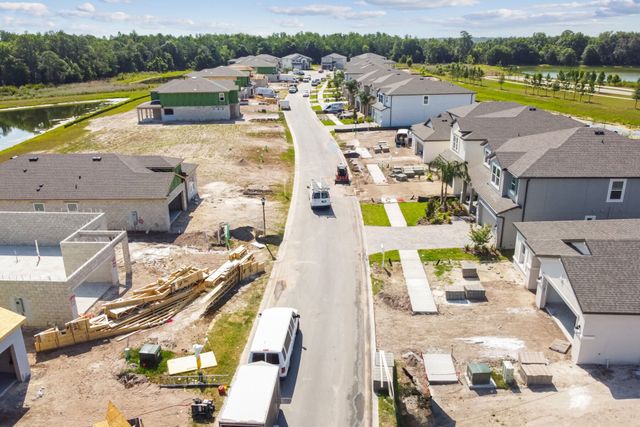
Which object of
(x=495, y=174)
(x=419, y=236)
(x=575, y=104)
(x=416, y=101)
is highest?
(x=416, y=101)

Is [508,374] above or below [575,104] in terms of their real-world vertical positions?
below

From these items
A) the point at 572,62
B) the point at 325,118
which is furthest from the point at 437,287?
the point at 572,62

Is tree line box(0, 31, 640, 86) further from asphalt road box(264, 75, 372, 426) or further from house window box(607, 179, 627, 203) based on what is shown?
house window box(607, 179, 627, 203)

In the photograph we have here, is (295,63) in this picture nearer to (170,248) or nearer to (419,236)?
(419,236)

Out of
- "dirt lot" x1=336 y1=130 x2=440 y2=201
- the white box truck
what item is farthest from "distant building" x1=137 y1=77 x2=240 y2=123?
the white box truck

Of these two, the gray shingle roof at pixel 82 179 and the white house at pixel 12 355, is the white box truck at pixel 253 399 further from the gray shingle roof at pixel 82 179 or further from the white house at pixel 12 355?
the gray shingle roof at pixel 82 179

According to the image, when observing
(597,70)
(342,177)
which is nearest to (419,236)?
(342,177)

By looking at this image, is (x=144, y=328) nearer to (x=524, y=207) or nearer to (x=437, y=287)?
(x=437, y=287)
